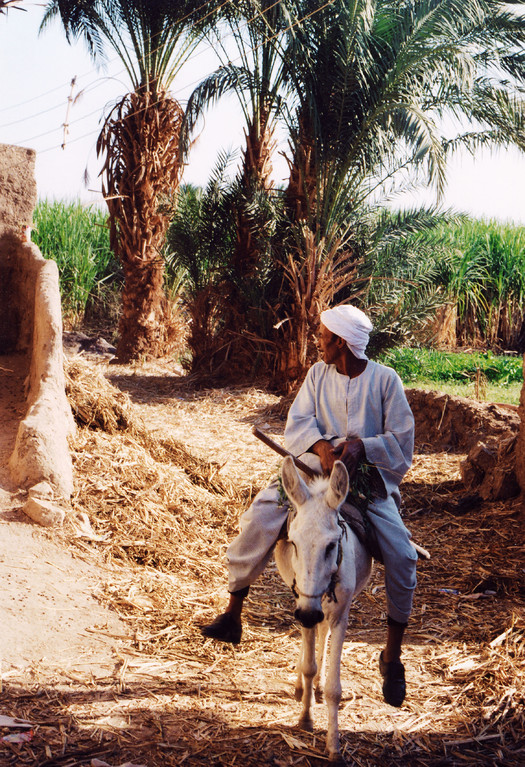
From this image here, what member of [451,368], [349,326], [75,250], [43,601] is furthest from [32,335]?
[75,250]

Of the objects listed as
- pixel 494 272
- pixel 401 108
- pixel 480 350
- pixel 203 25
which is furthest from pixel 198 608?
pixel 494 272

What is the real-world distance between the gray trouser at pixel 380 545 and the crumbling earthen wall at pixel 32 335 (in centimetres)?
218

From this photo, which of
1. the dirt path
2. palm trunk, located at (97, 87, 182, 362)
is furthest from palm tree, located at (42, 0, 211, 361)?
the dirt path

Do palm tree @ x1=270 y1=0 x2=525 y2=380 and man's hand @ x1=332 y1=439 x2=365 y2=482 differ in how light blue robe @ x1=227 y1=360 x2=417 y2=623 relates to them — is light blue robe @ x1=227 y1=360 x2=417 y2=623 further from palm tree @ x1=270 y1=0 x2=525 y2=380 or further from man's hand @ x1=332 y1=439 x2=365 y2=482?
palm tree @ x1=270 y1=0 x2=525 y2=380

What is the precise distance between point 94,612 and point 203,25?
11.7m

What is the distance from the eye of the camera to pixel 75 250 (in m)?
21.1

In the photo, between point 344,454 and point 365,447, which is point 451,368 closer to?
point 365,447

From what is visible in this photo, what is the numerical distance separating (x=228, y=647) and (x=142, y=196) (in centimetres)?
1140

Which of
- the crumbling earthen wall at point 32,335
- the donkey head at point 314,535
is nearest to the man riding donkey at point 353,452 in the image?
the donkey head at point 314,535

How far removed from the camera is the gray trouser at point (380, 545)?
3.74 metres

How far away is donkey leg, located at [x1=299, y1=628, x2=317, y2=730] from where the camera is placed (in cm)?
352

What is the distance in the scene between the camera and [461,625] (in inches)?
→ 201

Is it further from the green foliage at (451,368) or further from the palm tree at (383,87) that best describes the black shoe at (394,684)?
the green foliage at (451,368)

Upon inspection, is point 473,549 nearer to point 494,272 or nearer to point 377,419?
point 377,419
